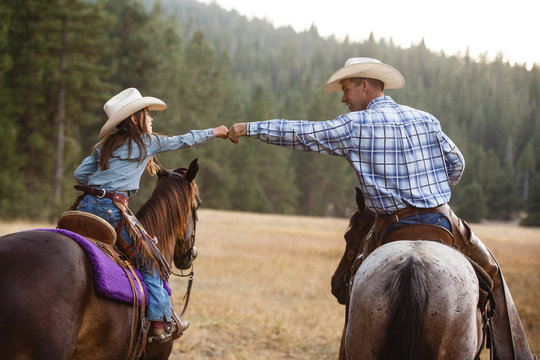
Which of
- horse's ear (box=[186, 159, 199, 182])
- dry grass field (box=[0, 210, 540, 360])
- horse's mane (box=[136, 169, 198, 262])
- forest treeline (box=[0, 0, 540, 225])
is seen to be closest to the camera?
horse's mane (box=[136, 169, 198, 262])

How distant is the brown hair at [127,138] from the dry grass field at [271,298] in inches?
146

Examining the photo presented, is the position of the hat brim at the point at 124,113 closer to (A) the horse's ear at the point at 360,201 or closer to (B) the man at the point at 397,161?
(B) the man at the point at 397,161

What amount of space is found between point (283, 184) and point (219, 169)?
8379 millimetres

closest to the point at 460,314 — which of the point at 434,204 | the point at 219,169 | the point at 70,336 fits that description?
the point at 434,204

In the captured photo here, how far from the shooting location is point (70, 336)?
3029 mm

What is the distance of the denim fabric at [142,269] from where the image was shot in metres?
3.92

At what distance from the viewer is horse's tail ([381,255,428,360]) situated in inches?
110

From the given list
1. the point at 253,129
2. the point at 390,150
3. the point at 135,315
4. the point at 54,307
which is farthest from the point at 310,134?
the point at 54,307

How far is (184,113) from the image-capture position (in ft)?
145

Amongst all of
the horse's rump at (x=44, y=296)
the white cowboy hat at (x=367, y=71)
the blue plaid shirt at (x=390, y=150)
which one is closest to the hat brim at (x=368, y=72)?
the white cowboy hat at (x=367, y=71)

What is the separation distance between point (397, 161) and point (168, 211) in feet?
6.83

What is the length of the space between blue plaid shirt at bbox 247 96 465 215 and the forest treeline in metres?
1.09

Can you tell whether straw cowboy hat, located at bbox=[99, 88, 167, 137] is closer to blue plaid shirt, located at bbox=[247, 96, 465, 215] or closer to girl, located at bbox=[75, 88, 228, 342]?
girl, located at bbox=[75, 88, 228, 342]

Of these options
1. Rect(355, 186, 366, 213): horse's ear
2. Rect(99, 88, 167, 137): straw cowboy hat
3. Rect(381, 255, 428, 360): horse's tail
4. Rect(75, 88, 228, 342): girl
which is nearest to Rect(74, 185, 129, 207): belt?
Rect(75, 88, 228, 342): girl
